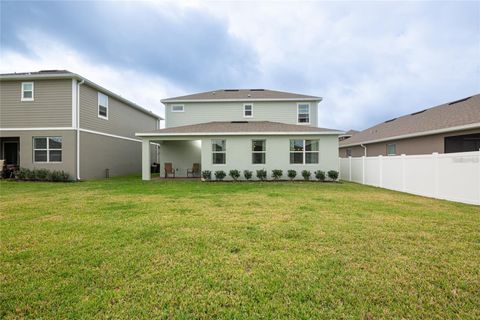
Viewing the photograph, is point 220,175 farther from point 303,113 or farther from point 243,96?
point 303,113

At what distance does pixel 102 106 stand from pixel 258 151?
1104 cm

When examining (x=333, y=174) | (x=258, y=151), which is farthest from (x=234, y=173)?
(x=333, y=174)

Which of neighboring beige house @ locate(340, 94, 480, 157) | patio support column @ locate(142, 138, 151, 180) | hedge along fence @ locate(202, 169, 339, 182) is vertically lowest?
hedge along fence @ locate(202, 169, 339, 182)

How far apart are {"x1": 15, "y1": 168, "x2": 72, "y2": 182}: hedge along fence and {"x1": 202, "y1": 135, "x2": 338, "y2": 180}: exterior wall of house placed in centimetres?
815

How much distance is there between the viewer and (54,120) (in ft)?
41.1

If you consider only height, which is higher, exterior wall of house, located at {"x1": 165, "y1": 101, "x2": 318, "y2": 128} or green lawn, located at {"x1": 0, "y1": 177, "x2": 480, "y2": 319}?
exterior wall of house, located at {"x1": 165, "y1": 101, "x2": 318, "y2": 128}

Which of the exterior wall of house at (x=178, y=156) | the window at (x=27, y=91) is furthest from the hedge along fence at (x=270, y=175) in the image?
the window at (x=27, y=91)

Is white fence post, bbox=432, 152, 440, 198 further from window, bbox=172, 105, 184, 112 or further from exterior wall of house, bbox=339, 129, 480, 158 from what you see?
window, bbox=172, 105, 184, 112

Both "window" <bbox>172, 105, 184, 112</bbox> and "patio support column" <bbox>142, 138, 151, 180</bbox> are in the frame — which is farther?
"window" <bbox>172, 105, 184, 112</bbox>

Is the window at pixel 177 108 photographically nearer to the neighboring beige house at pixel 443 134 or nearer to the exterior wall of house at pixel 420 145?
the neighboring beige house at pixel 443 134

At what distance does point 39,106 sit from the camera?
41.4 ft

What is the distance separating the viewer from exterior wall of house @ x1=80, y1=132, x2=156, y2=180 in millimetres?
13164

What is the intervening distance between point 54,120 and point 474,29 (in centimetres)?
2626

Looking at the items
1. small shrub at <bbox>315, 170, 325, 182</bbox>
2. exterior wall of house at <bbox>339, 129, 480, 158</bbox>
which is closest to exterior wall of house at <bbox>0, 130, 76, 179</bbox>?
small shrub at <bbox>315, 170, 325, 182</bbox>
